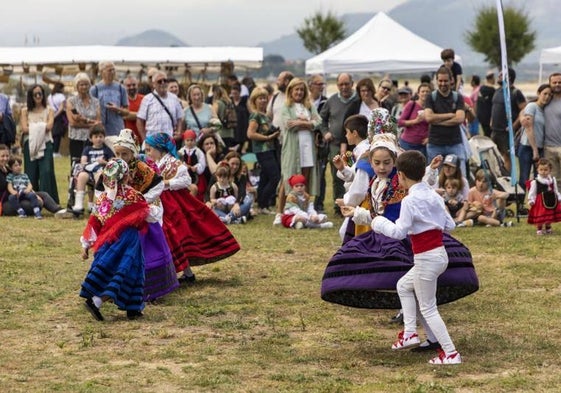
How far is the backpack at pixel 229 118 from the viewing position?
1725 cm

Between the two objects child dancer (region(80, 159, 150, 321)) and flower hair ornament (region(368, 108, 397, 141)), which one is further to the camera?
flower hair ornament (region(368, 108, 397, 141))

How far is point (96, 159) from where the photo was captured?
52.5ft

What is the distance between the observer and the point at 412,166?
7.55 metres

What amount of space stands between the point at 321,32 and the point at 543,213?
2192 inches

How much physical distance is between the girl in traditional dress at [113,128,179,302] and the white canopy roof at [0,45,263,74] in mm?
20011

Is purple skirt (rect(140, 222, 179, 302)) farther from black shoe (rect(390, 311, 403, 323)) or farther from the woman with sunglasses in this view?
the woman with sunglasses

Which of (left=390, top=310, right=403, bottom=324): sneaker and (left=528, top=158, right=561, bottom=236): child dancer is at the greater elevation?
(left=528, top=158, right=561, bottom=236): child dancer

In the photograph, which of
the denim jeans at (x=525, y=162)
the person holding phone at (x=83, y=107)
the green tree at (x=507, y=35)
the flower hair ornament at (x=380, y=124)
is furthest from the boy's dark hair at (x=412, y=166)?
the green tree at (x=507, y=35)

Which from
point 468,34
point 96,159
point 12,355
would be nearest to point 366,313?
point 12,355

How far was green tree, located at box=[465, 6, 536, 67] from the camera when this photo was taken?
63831mm

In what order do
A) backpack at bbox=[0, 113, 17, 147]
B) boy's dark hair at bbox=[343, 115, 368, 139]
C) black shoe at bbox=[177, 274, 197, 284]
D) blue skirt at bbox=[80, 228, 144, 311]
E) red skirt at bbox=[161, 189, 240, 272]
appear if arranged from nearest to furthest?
blue skirt at bbox=[80, 228, 144, 311] → boy's dark hair at bbox=[343, 115, 368, 139] → red skirt at bbox=[161, 189, 240, 272] → black shoe at bbox=[177, 274, 197, 284] → backpack at bbox=[0, 113, 17, 147]

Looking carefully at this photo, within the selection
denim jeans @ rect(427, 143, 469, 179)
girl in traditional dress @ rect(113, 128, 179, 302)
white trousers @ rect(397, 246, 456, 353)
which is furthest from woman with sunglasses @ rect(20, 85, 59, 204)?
white trousers @ rect(397, 246, 456, 353)

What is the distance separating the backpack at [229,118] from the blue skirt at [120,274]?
26.7 ft

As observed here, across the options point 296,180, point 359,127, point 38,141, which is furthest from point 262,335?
point 38,141
